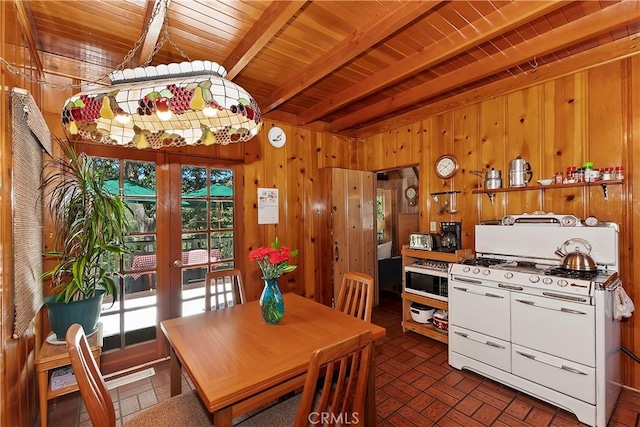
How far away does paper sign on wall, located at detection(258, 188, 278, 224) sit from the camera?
340cm

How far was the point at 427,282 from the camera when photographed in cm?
306

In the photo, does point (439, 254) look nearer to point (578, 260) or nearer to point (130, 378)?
point (578, 260)

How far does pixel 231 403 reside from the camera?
1101 mm

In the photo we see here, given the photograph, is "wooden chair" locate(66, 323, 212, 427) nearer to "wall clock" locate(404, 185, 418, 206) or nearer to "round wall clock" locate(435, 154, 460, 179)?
"round wall clock" locate(435, 154, 460, 179)

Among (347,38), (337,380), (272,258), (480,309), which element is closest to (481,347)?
(480,309)

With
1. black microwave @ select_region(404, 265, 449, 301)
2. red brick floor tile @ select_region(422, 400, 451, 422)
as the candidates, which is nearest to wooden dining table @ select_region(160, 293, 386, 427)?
red brick floor tile @ select_region(422, 400, 451, 422)

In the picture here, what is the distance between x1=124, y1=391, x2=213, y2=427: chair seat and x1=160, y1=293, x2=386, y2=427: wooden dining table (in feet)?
0.59

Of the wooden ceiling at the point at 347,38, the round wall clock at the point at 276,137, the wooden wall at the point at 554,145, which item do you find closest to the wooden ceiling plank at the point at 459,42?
the wooden ceiling at the point at 347,38

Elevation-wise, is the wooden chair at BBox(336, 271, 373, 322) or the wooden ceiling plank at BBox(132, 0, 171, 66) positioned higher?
the wooden ceiling plank at BBox(132, 0, 171, 66)

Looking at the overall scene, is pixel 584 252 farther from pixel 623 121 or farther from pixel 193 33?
pixel 193 33

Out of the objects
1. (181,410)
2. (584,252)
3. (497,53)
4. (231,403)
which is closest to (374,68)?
(497,53)

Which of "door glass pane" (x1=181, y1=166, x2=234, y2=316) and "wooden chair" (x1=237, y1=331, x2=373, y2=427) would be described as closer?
"wooden chair" (x1=237, y1=331, x2=373, y2=427)

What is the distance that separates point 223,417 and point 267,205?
251 centimetres

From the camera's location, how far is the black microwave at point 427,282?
9.53ft
